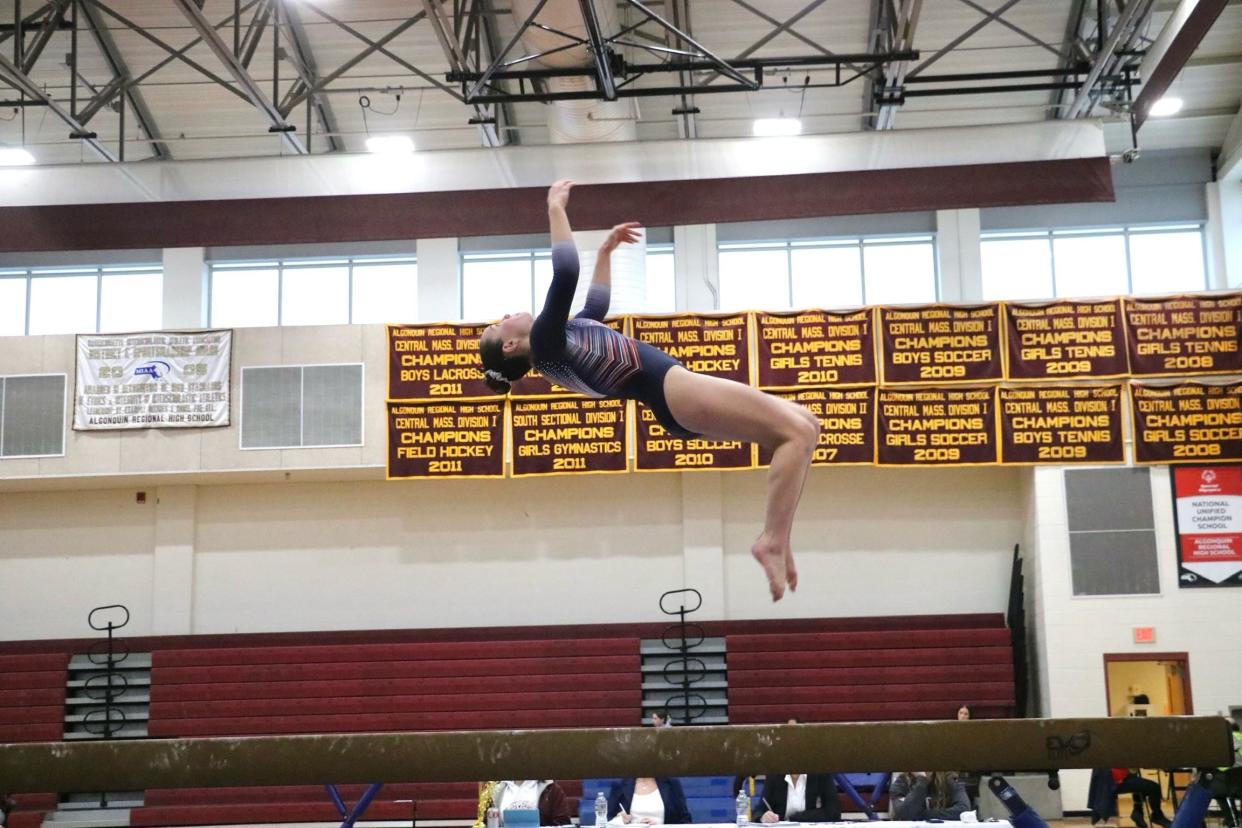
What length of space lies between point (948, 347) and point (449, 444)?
6491 mm

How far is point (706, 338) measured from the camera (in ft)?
50.9

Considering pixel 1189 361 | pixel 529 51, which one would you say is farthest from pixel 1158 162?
pixel 529 51

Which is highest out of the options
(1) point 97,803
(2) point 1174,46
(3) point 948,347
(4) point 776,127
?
(4) point 776,127

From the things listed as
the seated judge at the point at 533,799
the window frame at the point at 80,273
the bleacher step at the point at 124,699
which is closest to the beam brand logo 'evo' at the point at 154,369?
the window frame at the point at 80,273

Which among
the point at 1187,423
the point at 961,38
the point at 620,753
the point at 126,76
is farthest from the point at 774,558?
the point at 126,76

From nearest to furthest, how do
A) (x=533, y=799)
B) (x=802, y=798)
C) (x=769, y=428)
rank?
(x=769, y=428) < (x=802, y=798) < (x=533, y=799)

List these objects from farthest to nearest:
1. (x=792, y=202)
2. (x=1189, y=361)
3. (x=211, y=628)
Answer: (x=211, y=628)
(x=1189, y=361)
(x=792, y=202)

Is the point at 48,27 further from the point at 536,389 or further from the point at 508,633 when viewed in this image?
the point at 508,633

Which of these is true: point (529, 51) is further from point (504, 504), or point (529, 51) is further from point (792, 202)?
point (504, 504)

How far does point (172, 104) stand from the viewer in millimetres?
17109

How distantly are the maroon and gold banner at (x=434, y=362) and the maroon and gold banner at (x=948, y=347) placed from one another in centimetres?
531

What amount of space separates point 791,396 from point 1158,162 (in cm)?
669

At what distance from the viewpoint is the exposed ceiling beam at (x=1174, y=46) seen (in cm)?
1124

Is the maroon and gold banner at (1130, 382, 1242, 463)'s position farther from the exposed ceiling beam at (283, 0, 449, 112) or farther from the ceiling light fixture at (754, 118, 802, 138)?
the exposed ceiling beam at (283, 0, 449, 112)
